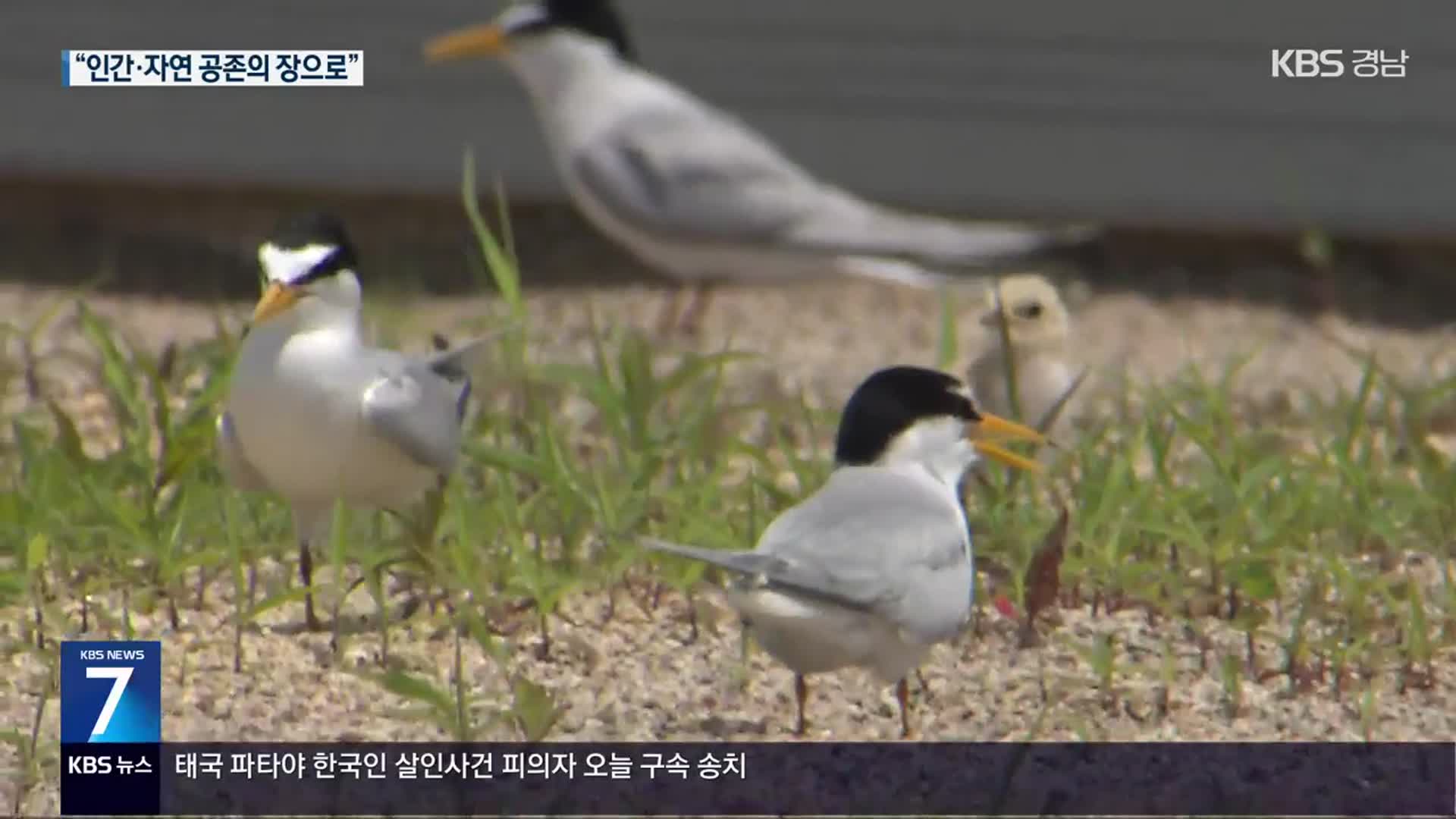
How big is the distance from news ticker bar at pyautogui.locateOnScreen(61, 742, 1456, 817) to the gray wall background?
3612 millimetres

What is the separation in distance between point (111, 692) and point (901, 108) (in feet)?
13.0

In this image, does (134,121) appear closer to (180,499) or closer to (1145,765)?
(180,499)

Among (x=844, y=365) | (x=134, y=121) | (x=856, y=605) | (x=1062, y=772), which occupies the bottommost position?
(x=1062, y=772)

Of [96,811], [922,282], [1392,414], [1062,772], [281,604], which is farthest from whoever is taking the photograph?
[922,282]

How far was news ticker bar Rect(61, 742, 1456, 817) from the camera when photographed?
2736 mm

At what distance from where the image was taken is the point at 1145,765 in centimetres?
288

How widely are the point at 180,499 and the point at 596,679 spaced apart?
0.84 metres

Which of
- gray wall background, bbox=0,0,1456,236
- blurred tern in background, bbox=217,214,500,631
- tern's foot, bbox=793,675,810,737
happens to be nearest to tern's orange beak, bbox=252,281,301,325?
blurred tern in background, bbox=217,214,500,631

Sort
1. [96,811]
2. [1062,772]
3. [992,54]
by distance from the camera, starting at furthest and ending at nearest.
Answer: [992,54]
[1062,772]
[96,811]

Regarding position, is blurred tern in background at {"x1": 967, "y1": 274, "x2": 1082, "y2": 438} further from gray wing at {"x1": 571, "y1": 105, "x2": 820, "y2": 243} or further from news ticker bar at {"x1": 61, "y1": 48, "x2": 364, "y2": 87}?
news ticker bar at {"x1": 61, "y1": 48, "x2": 364, "y2": 87}

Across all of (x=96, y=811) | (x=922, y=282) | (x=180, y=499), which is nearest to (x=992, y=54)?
(x=922, y=282)

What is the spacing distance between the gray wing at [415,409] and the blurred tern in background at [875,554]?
593 mm

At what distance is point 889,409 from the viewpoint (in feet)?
10.0

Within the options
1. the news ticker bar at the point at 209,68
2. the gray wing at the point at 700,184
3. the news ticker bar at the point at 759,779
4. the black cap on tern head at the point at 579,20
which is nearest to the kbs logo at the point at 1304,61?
the gray wing at the point at 700,184
